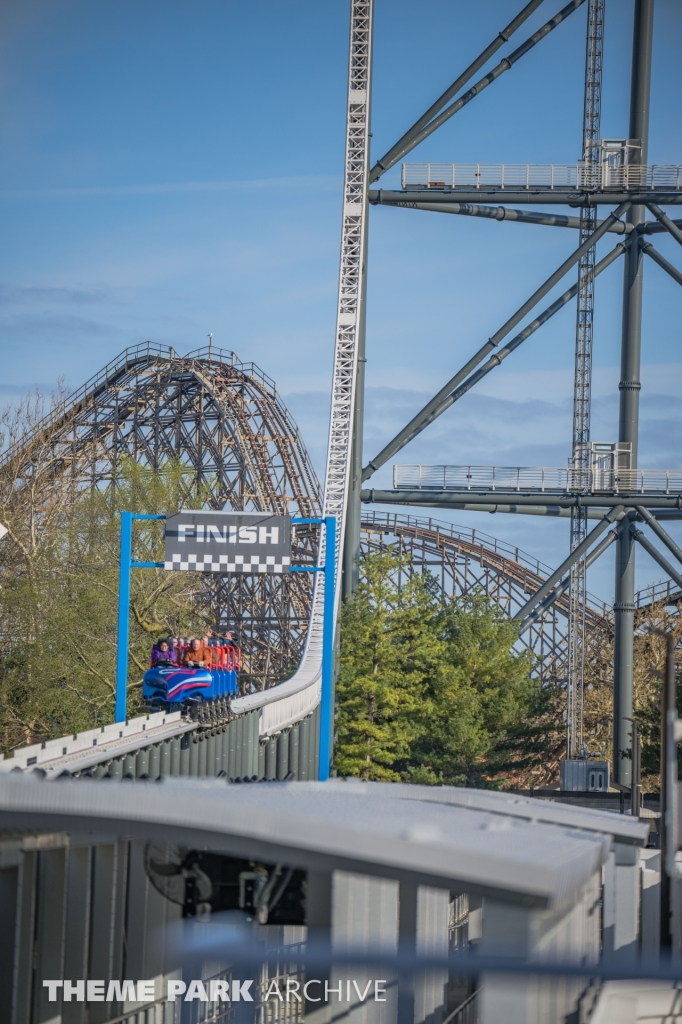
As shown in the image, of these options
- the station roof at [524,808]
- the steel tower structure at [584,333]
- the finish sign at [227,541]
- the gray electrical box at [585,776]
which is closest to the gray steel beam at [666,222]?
the steel tower structure at [584,333]

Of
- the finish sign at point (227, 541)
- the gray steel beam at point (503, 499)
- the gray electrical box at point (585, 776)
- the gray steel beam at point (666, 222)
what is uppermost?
the gray steel beam at point (666, 222)

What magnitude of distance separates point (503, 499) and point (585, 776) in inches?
245

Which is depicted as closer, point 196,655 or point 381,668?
point 196,655

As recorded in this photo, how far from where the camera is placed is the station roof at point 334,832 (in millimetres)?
3986

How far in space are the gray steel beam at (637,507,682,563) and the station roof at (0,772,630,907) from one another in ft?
82.4

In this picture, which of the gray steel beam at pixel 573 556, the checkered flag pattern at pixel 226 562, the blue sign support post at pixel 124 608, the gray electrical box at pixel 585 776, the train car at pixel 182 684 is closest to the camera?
the train car at pixel 182 684

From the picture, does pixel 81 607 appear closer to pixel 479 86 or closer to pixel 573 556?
pixel 573 556

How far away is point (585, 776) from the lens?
91.5 feet

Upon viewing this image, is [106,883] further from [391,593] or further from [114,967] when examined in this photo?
[391,593]

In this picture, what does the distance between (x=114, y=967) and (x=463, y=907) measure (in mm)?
3968

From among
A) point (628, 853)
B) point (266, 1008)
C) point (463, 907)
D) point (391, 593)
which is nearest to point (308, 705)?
point (391, 593)

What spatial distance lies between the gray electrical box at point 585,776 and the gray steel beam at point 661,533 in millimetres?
5241

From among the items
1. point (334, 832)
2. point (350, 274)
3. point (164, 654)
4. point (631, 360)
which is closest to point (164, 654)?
point (164, 654)

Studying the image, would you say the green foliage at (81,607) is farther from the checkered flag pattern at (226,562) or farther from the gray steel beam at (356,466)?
the checkered flag pattern at (226,562)
